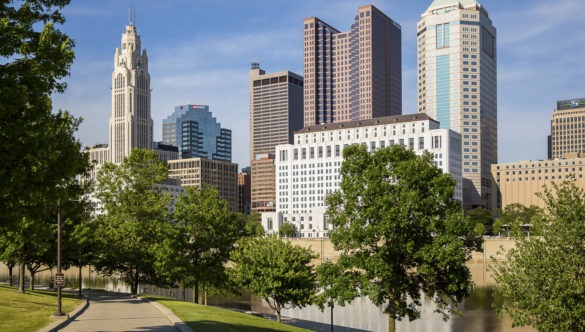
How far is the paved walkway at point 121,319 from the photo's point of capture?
33.5 metres

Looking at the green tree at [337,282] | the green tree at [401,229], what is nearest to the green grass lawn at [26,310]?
the green tree at [337,282]

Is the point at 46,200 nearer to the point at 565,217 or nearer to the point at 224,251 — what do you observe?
the point at 565,217

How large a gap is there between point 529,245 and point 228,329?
16.2 meters

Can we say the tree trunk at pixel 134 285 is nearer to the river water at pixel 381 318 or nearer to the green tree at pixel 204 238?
the green tree at pixel 204 238

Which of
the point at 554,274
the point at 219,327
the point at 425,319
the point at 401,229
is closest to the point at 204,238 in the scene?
the point at 401,229

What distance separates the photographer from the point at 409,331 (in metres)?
67.6

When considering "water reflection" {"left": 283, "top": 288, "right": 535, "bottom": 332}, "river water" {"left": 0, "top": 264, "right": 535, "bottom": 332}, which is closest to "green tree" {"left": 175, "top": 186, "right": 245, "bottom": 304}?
"river water" {"left": 0, "top": 264, "right": 535, "bottom": 332}

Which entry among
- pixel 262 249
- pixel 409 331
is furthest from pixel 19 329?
pixel 409 331

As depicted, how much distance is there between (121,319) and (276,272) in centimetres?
2361

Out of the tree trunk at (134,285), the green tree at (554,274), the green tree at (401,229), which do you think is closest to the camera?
the green tree at (554,274)

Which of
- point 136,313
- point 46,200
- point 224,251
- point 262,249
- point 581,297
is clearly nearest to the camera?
point 46,200

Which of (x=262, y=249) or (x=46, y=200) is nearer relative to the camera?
(x=46, y=200)

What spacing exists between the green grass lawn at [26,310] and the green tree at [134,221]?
1408 centimetres

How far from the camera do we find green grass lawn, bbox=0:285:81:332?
1307 inches
